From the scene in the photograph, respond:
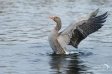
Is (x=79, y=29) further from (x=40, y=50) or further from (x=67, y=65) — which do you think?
(x=67, y=65)

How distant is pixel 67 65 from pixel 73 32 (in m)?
2.14

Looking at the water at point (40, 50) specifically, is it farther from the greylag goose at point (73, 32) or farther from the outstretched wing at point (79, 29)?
the outstretched wing at point (79, 29)

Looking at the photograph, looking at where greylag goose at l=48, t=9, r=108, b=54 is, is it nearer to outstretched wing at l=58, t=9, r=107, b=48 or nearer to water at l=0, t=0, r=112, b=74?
outstretched wing at l=58, t=9, r=107, b=48

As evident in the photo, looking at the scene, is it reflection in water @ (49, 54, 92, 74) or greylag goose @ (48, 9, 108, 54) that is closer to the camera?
reflection in water @ (49, 54, 92, 74)

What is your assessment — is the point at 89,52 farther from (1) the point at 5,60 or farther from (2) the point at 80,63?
(1) the point at 5,60

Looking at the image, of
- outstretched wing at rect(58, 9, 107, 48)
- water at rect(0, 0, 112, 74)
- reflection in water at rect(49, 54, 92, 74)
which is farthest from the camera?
outstretched wing at rect(58, 9, 107, 48)

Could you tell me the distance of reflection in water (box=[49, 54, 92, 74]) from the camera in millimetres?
11172

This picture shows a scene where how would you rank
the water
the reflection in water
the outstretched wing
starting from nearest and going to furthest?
the reflection in water
the water
the outstretched wing

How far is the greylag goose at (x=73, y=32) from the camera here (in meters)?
13.8

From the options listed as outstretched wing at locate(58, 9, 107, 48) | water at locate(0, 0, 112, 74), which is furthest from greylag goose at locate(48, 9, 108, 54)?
water at locate(0, 0, 112, 74)

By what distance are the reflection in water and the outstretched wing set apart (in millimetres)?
615

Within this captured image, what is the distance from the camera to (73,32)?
1390cm

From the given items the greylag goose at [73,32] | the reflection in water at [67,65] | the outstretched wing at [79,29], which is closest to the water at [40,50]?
the reflection in water at [67,65]

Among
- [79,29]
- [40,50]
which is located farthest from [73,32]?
[40,50]
